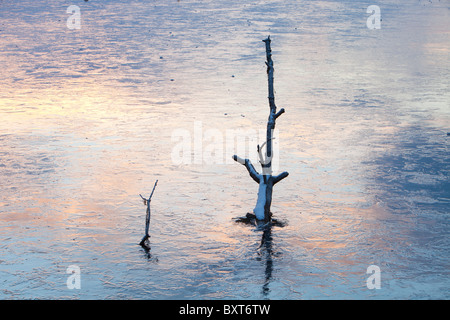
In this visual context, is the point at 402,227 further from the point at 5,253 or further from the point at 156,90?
the point at 156,90

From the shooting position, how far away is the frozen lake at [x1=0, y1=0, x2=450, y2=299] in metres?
10.9

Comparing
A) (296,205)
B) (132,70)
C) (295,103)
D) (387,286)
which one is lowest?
(387,286)

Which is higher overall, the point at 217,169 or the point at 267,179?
the point at 217,169

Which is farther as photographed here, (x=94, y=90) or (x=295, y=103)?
(x=94, y=90)

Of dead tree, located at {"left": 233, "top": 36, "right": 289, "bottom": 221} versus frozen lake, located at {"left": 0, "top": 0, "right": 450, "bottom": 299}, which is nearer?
frozen lake, located at {"left": 0, "top": 0, "right": 450, "bottom": 299}

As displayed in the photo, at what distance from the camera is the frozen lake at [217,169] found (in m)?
10.9

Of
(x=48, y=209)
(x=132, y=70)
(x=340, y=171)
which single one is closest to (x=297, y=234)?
(x=340, y=171)

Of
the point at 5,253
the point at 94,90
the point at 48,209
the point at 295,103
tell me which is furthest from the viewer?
the point at 94,90

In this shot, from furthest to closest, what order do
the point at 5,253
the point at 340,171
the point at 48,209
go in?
the point at 340,171
the point at 48,209
the point at 5,253

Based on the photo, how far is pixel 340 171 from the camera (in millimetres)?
15719

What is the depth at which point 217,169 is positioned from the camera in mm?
15953

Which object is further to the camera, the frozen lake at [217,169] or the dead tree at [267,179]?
the dead tree at [267,179]

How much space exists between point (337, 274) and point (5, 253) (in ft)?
18.1

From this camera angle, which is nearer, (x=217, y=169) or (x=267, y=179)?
(x=267, y=179)
